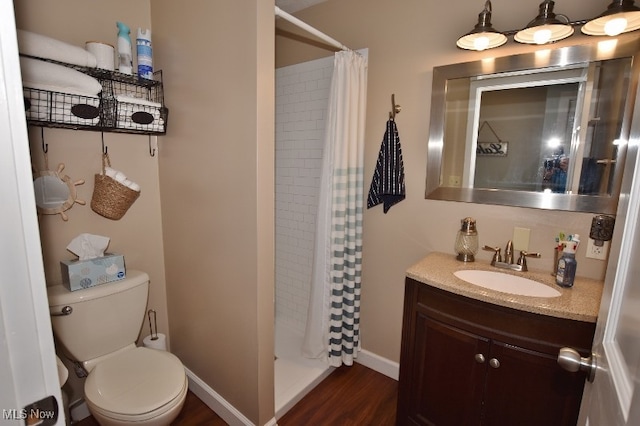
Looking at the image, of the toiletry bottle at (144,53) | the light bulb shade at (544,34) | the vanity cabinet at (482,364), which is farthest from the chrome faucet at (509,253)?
the toiletry bottle at (144,53)

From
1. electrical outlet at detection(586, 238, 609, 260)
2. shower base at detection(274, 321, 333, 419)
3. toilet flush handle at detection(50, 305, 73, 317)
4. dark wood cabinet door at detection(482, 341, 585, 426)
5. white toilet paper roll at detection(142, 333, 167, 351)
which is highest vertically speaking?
electrical outlet at detection(586, 238, 609, 260)

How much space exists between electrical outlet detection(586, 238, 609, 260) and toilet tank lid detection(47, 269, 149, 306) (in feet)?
7.60

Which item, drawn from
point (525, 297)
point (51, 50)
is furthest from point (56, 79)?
point (525, 297)

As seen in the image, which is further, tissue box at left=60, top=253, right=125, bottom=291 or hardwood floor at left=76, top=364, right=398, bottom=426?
hardwood floor at left=76, top=364, right=398, bottom=426

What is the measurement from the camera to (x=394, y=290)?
2119 millimetres

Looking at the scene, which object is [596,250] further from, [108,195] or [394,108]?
[108,195]

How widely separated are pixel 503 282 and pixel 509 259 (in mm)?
134

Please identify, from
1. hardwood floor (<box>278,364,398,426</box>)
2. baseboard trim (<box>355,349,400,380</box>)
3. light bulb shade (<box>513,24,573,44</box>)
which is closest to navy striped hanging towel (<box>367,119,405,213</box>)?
light bulb shade (<box>513,24,573,44</box>)

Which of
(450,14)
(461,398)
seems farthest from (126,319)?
(450,14)

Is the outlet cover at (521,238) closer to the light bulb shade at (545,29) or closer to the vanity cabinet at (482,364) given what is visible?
the vanity cabinet at (482,364)

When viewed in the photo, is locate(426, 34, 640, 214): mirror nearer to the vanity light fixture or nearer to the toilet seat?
the vanity light fixture

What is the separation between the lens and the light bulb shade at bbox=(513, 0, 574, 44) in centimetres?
135

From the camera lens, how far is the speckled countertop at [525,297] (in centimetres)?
117

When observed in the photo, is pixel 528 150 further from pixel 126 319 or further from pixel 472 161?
pixel 126 319
